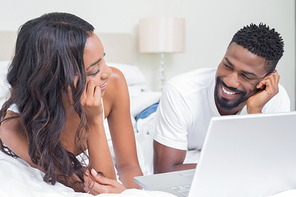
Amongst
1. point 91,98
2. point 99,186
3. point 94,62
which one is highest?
point 94,62

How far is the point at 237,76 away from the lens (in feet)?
3.84

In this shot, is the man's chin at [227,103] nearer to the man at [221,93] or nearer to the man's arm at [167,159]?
the man at [221,93]

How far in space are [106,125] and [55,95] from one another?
73cm

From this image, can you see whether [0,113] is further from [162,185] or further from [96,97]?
[162,185]

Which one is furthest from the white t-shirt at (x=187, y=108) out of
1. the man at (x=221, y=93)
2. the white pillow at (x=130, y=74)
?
the white pillow at (x=130, y=74)

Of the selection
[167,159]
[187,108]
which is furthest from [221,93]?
[167,159]

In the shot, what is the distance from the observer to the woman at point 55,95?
869 mm

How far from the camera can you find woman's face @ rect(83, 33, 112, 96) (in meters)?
0.91

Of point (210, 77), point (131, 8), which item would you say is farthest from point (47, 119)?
point (131, 8)

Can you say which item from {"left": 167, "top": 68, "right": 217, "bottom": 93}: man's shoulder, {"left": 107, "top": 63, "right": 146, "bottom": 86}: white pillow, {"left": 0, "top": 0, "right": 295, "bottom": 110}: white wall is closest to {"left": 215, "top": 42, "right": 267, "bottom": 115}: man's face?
{"left": 167, "top": 68, "right": 217, "bottom": 93}: man's shoulder

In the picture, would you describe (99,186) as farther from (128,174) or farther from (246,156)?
(246,156)

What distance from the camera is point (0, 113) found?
1.07m

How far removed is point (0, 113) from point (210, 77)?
0.85 metres

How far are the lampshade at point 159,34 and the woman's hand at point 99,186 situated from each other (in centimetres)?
186
